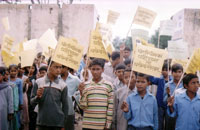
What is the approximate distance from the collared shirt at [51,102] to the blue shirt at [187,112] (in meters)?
1.71

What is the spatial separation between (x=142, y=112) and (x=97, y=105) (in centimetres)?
69

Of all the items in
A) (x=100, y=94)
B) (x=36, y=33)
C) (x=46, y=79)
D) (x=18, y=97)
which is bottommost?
(x=18, y=97)

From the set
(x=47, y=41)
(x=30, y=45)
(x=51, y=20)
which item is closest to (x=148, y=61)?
(x=47, y=41)

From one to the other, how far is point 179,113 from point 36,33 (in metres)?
16.0

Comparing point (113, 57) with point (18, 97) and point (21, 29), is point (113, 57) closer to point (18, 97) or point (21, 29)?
point (18, 97)

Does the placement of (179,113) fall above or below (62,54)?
below

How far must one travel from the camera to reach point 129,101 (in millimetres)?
3650

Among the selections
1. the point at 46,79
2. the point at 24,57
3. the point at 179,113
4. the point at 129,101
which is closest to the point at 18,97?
the point at 24,57

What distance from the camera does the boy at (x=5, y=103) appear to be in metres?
4.45

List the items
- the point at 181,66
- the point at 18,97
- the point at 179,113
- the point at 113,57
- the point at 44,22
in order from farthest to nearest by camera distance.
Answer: the point at 44,22 < the point at 113,57 < the point at 18,97 < the point at 181,66 < the point at 179,113

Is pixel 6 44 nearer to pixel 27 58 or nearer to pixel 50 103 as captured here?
pixel 27 58

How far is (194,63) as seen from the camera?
3773 mm

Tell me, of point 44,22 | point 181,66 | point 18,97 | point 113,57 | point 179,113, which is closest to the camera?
point 179,113

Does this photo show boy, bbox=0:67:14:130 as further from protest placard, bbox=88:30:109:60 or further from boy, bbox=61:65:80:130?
protest placard, bbox=88:30:109:60
